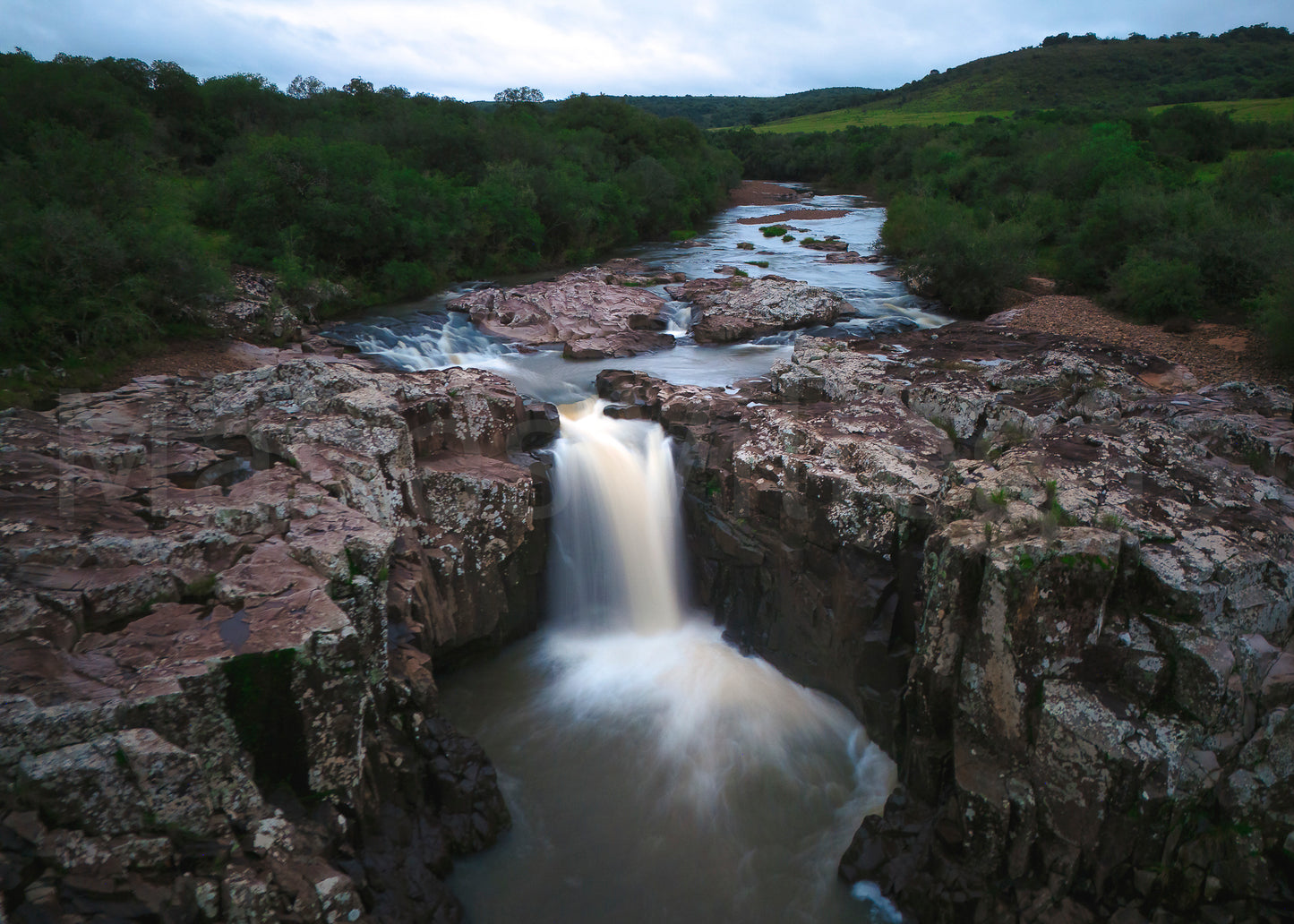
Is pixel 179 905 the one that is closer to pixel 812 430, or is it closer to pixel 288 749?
pixel 288 749

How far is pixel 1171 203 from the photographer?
64.2ft

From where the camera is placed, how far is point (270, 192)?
1961cm

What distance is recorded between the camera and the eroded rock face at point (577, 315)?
17.4 metres

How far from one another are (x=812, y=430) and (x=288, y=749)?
6.77 metres

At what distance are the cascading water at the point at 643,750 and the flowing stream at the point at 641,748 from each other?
→ 0.02 m

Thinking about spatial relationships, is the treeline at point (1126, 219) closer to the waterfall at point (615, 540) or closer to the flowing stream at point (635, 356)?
the flowing stream at point (635, 356)

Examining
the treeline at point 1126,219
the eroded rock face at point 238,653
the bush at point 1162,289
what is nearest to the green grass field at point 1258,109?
the treeline at point 1126,219

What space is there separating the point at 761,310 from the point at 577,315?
474 centimetres

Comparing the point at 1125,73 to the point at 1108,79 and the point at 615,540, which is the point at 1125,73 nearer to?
the point at 1108,79

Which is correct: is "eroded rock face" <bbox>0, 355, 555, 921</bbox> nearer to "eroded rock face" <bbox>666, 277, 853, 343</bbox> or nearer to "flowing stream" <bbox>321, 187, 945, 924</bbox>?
"flowing stream" <bbox>321, 187, 945, 924</bbox>

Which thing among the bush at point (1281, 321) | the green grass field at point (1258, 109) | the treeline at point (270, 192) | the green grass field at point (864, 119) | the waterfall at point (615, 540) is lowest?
the waterfall at point (615, 540)

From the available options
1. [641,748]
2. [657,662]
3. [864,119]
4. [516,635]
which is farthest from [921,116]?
[641,748]

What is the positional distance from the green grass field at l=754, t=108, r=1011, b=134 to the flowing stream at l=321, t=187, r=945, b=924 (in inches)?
2493

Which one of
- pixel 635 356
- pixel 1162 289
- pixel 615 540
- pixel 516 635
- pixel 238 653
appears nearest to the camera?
pixel 238 653
